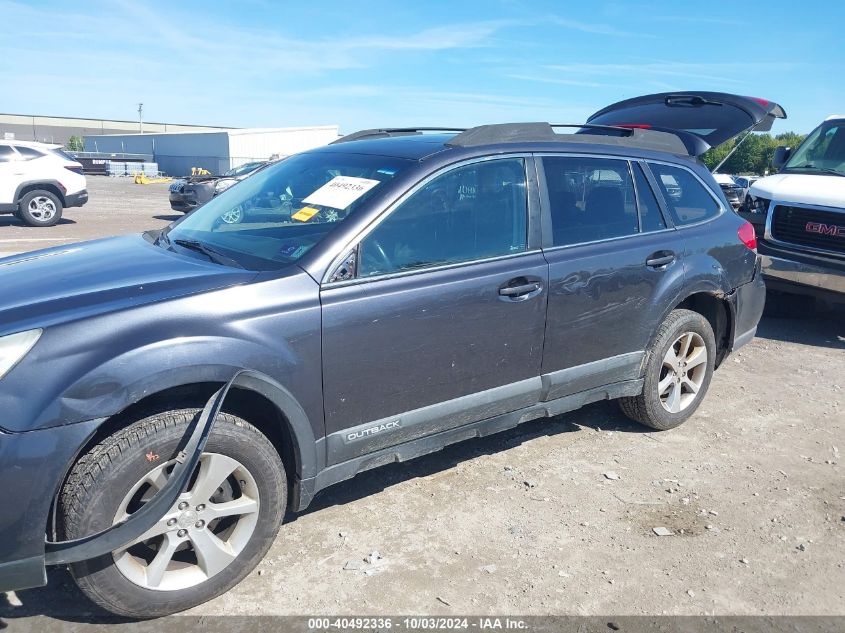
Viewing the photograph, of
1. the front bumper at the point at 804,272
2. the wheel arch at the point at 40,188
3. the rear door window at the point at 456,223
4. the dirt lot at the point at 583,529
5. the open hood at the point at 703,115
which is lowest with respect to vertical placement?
the dirt lot at the point at 583,529

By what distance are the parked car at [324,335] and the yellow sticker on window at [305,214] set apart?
0.06 ft

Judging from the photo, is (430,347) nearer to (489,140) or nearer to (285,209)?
(285,209)

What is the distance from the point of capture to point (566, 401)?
3.96 metres

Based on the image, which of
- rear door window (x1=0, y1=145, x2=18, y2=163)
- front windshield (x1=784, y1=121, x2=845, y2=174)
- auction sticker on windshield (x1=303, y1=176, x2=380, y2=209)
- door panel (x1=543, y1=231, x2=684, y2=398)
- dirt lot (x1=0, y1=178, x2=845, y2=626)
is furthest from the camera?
rear door window (x1=0, y1=145, x2=18, y2=163)

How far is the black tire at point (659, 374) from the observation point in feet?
14.3

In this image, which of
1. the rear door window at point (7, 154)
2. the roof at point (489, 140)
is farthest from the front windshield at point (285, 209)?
the rear door window at point (7, 154)

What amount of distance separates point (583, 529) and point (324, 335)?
1.65 metres

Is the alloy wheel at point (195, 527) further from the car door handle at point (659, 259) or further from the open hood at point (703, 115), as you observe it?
the open hood at point (703, 115)

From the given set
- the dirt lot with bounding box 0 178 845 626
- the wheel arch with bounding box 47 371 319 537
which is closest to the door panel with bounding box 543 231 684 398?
the dirt lot with bounding box 0 178 845 626

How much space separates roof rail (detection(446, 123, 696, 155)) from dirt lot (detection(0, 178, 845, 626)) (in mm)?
1824

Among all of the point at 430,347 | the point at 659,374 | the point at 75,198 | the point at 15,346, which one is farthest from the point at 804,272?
the point at 75,198

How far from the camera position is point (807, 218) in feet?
22.9

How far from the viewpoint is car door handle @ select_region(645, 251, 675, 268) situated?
13.7 ft

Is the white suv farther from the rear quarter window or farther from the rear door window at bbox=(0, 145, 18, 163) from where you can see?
the rear quarter window
